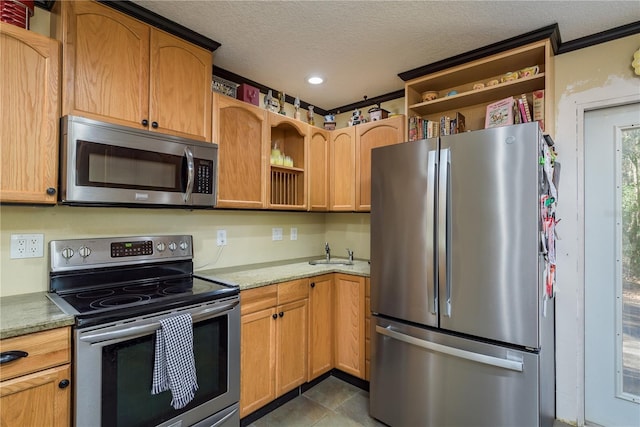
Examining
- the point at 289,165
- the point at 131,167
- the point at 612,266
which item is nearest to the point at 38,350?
the point at 131,167

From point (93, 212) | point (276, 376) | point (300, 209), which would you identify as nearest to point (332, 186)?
point (300, 209)

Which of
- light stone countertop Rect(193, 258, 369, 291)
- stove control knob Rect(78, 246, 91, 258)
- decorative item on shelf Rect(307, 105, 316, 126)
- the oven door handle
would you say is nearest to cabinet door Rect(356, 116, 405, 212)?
decorative item on shelf Rect(307, 105, 316, 126)

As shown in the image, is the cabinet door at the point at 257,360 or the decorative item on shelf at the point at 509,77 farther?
the decorative item on shelf at the point at 509,77

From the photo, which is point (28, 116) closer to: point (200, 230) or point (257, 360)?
point (200, 230)

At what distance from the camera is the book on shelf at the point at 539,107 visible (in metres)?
1.99

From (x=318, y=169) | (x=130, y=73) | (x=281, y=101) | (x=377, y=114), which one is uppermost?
(x=281, y=101)

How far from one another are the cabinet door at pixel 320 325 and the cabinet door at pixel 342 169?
2.35 feet

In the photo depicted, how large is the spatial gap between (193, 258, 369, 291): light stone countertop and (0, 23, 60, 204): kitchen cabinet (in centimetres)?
102

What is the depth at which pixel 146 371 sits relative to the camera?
58.0 inches

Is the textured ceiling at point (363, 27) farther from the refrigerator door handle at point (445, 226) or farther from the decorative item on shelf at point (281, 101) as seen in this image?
the refrigerator door handle at point (445, 226)

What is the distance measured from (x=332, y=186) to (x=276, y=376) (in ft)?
5.39

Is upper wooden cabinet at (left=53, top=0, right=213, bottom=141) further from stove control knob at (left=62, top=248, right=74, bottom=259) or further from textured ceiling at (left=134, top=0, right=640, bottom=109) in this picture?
stove control knob at (left=62, top=248, right=74, bottom=259)

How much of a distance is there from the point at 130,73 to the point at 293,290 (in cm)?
162

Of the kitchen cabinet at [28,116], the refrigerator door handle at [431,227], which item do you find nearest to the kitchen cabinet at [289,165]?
the refrigerator door handle at [431,227]
